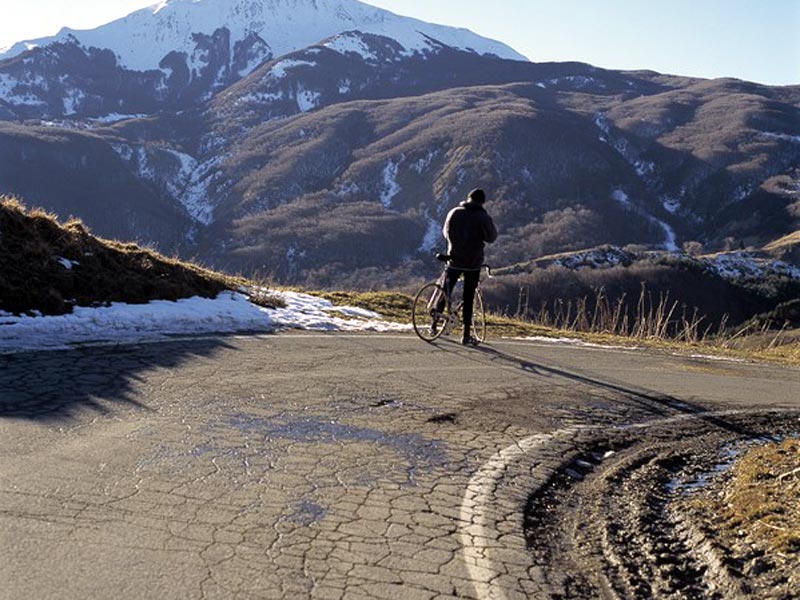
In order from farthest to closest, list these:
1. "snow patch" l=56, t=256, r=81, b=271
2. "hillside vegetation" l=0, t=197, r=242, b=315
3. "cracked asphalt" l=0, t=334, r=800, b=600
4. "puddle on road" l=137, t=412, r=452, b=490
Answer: "snow patch" l=56, t=256, r=81, b=271
"hillside vegetation" l=0, t=197, r=242, b=315
"puddle on road" l=137, t=412, r=452, b=490
"cracked asphalt" l=0, t=334, r=800, b=600

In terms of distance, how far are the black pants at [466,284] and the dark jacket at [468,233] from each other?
8cm

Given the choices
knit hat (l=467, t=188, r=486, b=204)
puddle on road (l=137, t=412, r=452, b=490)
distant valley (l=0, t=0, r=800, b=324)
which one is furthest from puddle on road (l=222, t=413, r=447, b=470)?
distant valley (l=0, t=0, r=800, b=324)

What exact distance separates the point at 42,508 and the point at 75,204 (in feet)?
558

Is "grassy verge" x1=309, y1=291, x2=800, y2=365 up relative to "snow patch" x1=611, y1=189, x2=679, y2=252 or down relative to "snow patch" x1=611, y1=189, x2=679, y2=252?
down

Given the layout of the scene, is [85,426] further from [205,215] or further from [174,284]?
[205,215]

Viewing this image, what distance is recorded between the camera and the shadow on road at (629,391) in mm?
7874

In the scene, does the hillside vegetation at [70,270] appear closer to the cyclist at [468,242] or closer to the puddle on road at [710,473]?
the cyclist at [468,242]

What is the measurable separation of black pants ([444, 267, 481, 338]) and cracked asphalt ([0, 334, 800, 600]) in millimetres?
1502

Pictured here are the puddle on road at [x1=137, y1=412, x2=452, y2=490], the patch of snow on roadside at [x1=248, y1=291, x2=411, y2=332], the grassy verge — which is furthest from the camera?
the grassy verge

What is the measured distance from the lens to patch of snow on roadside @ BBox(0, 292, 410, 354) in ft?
28.9

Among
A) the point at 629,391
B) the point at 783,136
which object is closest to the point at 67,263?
the point at 629,391

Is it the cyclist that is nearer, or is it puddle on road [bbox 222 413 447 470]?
puddle on road [bbox 222 413 447 470]

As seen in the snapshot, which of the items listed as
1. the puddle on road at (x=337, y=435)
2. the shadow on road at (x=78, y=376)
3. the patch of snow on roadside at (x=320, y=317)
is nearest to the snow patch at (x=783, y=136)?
the patch of snow on roadside at (x=320, y=317)

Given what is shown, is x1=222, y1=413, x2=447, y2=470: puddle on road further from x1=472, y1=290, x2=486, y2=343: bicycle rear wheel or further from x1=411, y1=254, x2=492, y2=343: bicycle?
x1=472, y1=290, x2=486, y2=343: bicycle rear wheel
